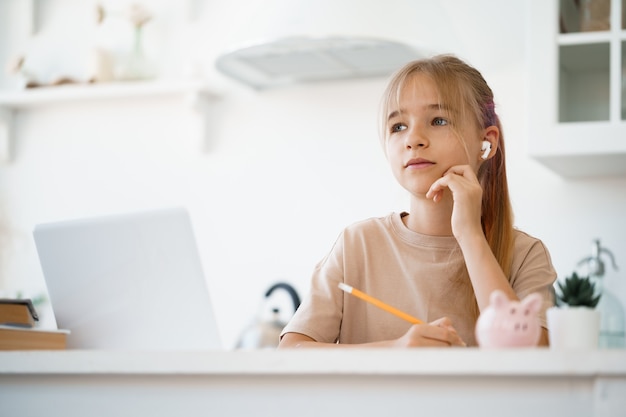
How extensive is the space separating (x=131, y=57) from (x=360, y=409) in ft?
8.11

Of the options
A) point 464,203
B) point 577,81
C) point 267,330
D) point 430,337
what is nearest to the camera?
point 430,337

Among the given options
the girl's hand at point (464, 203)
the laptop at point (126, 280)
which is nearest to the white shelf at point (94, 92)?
the laptop at point (126, 280)

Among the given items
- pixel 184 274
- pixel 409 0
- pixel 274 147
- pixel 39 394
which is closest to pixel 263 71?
pixel 274 147

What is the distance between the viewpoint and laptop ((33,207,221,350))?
1543mm

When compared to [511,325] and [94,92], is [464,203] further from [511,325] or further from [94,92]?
[94,92]

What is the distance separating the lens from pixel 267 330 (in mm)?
2754

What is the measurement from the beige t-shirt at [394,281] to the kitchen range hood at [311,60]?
1122 mm

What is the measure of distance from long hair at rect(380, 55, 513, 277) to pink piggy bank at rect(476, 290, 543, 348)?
53 cm

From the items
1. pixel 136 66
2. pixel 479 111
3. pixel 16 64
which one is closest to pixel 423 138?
pixel 479 111

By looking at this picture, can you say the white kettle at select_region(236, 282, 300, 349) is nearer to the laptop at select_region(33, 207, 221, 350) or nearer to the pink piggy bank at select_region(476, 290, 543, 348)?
the laptop at select_region(33, 207, 221, 350)

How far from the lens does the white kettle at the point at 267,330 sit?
2.71 m

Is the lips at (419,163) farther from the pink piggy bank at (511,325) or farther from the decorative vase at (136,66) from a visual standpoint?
the decorative vase at (136,66)

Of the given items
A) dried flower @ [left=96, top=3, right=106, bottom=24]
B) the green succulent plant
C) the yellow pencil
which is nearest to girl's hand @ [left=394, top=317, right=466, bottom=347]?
the yellow pencil

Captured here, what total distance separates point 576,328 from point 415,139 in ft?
1.90
